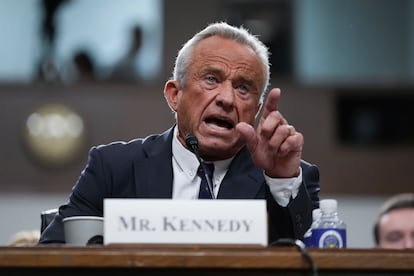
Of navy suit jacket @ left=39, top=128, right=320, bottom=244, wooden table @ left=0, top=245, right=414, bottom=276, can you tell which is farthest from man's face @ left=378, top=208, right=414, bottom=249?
wooden table @ left=0, top=245, right=414, bottom=276

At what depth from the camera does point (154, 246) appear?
2.13 m

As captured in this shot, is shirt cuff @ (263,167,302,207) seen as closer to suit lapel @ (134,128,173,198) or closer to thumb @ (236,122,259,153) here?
thumb @ (236,122,259,153)

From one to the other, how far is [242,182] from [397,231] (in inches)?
44.4

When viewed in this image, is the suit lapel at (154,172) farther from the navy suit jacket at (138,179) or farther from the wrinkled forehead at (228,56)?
the wrinkled forehead at (228,56)

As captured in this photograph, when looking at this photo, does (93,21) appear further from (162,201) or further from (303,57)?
(162,201)

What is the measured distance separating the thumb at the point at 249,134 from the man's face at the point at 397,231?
139cm

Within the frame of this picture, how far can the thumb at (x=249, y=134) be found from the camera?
251 cm

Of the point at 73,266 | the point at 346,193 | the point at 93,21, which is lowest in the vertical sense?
the point at 346,193

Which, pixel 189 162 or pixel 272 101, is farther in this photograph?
pixel 189 162

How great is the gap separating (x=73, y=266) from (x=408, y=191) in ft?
16.2

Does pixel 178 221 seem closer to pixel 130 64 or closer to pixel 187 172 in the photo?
pixel 187 172

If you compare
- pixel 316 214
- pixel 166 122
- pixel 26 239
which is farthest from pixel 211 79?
pixel 166 122

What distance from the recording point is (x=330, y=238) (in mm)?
2375

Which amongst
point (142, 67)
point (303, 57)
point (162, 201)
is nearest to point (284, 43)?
point (303, 57)
